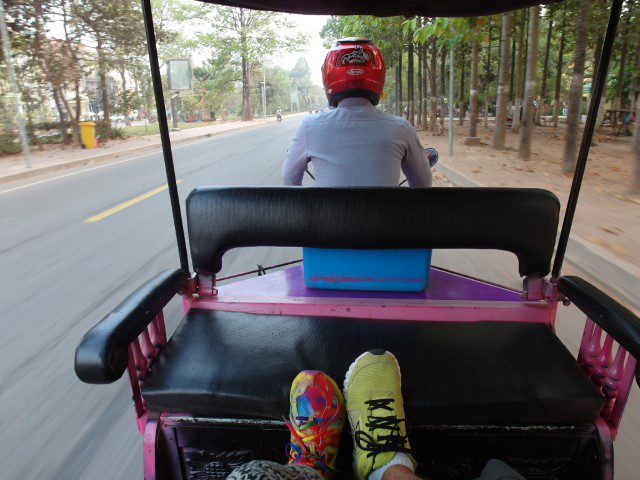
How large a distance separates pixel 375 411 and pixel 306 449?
24cm

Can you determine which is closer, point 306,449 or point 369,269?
point 306,449

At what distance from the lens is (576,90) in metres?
8.44

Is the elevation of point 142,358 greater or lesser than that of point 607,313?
lesser

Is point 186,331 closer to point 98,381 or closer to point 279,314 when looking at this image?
point 279,314

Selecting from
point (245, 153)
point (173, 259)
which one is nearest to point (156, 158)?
point (245, 153)

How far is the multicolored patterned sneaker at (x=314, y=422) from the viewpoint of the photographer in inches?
57.9

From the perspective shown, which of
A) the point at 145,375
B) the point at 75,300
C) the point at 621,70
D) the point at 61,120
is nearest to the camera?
the point at 145,375

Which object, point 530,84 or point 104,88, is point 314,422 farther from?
point 104,88

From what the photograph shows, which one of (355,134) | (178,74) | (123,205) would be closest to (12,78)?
(123,205)

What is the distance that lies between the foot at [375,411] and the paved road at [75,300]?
1018 millimetres

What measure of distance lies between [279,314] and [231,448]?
656 mm

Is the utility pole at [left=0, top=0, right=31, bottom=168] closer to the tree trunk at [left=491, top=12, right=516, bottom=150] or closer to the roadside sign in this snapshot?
the tree trunk at [left=491, top=12, right=516, bottom=150]

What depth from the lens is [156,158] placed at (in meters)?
14.4

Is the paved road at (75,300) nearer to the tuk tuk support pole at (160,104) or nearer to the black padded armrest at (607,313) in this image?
the black padded armrest at (607,313)
